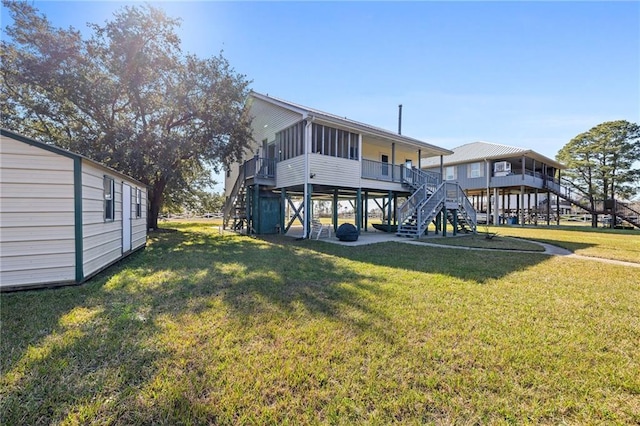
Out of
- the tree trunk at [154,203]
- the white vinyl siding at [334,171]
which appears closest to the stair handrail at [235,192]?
the tree trunk at [154,203]

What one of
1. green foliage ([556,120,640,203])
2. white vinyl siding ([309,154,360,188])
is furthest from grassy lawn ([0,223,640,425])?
green foliage ([556,120,640,203])

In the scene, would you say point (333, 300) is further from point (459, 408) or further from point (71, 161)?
point (71, 161)

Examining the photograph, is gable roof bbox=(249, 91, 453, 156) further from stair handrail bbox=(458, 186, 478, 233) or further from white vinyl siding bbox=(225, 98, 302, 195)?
stair handrail bbox=(458, 186, 478, 233)

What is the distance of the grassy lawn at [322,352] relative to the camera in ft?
6.81

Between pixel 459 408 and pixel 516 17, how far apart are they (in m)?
11.8

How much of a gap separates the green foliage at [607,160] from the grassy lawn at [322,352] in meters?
31.1

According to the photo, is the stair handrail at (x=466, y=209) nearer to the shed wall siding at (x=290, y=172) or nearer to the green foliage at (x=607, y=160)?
the shed wall siding at (x=290, y=172)

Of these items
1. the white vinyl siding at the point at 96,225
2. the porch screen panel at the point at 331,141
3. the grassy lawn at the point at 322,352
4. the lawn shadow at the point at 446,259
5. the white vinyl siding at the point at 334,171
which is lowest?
the grassy lawn at the point at 322,352

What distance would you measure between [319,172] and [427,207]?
547 centimetres

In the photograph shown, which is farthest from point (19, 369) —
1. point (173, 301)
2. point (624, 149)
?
point (624, 149)

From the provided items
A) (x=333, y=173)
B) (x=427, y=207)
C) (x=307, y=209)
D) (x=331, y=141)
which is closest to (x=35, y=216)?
→ (x=307, y=209)

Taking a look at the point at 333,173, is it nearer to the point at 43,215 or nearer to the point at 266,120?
the point at 266,120

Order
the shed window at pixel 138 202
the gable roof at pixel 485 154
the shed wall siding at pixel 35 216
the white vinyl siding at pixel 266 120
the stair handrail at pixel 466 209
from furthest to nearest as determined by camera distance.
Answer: the gable roof at pixel 485 154 < the stair handrail at pixel 466 209 < the white vinyl siding at pixel 266 120 < the shed window at pixel 138 202 < the shed wall siding at pixel 35 216

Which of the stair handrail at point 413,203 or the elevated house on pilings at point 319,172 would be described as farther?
the stair handrail at point 413,203
